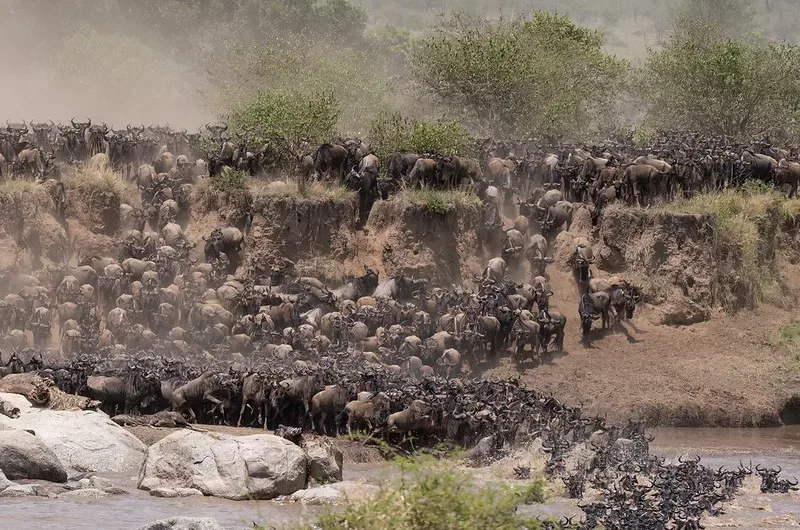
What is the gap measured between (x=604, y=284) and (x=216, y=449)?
17.7 meters

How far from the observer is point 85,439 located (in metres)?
22.2

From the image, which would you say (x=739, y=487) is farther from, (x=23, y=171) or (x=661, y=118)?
(x=661, y=118)

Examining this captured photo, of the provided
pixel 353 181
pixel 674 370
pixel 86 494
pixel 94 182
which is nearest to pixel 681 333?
pixel 674 370

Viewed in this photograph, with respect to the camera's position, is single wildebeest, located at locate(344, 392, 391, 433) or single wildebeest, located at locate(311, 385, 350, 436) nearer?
single wildebeest, located at locate(344, 392, 391, 433)

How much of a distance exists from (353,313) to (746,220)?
1131cm

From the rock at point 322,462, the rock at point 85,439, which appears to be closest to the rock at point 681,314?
the rock at point 322,462

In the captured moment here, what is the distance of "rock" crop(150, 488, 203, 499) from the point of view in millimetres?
19766

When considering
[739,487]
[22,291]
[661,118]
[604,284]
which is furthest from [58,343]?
[661,118]

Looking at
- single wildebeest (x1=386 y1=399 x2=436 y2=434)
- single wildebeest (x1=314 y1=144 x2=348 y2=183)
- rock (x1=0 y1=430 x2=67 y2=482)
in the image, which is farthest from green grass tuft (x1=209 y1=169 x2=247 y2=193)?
rock (x1=0 y1=430 x2=67 y2=482)

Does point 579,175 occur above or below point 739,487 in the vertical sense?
above

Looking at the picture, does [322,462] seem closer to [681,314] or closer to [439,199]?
[439,199]

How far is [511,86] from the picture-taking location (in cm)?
5078

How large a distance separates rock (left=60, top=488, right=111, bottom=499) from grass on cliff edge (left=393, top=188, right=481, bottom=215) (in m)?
19.0

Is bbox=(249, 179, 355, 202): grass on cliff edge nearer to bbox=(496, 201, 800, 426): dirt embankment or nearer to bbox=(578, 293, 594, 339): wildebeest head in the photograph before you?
bbox=(496, 201, 800, 426): dirt embankment
